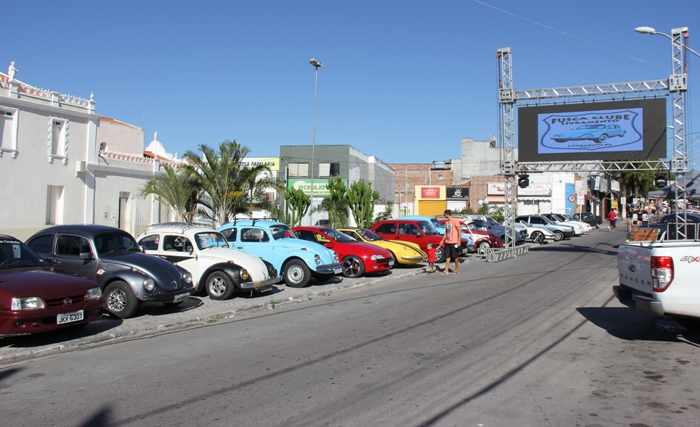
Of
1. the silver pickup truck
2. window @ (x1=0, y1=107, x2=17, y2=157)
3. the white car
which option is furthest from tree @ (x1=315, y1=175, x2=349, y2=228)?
the silver pickup truck

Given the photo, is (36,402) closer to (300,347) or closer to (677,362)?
(300,347)

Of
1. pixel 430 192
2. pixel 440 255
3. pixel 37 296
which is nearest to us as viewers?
pixel 37 296

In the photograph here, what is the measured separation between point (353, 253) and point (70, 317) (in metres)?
9.99

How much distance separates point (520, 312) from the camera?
11.0m

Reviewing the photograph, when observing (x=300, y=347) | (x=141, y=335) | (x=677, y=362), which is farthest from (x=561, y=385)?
(x=141, y=335)

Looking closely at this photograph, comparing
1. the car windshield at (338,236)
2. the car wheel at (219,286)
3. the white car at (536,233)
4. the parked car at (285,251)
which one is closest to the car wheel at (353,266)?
the car windshield at (338,236)

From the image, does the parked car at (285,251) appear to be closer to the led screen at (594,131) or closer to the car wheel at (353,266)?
the car wheel at (353,266)

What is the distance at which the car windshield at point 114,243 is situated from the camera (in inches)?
448

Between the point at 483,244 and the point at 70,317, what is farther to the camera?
the point at 483,244

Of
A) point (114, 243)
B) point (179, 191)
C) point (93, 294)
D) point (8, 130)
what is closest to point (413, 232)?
point (179, 191)

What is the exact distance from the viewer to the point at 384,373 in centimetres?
677

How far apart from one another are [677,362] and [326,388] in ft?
14.9

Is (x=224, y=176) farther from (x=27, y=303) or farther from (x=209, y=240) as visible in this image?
(x=27, y=303)

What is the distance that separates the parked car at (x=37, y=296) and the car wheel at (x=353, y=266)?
30.5ft
